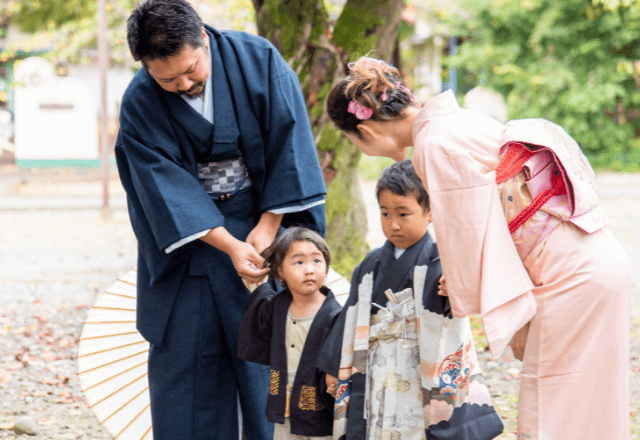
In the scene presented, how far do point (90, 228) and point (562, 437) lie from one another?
1024 centimetres

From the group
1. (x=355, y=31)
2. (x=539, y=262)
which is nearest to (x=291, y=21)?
(x=355, y=31)

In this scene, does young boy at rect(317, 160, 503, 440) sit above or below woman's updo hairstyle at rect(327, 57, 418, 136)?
below

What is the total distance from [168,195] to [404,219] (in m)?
0.81

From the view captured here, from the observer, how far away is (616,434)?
1762 mm

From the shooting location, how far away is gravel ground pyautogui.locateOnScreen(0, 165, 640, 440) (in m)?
3.80

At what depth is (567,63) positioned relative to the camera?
16.2 meters

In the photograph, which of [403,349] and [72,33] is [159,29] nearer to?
[403,349]

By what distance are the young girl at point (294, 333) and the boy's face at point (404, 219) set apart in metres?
0.29

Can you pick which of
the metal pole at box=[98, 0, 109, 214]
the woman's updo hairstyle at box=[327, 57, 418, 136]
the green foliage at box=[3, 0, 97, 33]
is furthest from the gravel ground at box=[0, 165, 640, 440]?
the green foliage at box=[3, 0, 97, 33]

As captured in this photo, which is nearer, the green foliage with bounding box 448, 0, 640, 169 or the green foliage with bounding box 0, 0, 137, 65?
the green foliage with bounding box 0, 0, 137, 65

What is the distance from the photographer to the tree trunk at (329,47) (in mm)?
4355

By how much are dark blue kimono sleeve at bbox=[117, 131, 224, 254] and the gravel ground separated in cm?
176

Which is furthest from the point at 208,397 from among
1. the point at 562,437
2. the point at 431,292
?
the point at 562,437

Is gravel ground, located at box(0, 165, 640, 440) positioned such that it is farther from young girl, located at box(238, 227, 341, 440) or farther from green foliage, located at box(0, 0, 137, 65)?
green foliage, located at box(0, 0, 137, 65)
